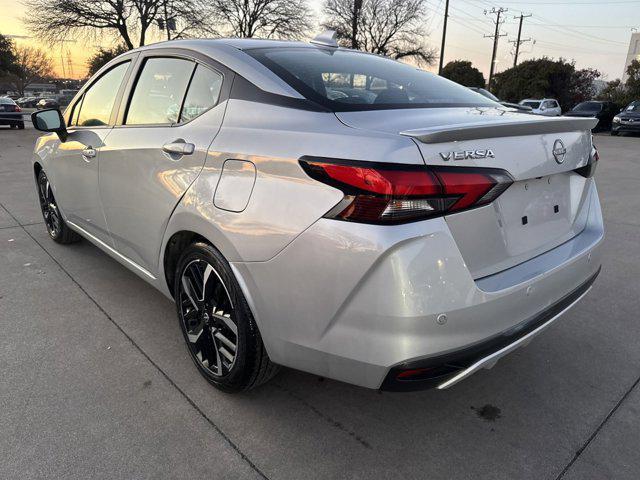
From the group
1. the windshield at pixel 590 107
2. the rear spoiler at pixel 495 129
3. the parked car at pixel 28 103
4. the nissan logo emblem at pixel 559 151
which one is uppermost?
the rear spoiler at pixel 495 129

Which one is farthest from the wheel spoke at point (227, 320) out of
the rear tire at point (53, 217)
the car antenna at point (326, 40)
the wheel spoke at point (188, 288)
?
the rear tire at point (53, 217)

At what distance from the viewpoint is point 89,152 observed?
314 centimetres

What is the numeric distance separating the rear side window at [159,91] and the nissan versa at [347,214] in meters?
0.02

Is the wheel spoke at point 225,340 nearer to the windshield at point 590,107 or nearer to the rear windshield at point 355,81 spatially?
the rear windshield at point 355,81

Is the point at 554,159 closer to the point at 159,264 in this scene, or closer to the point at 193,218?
the point at 193,218

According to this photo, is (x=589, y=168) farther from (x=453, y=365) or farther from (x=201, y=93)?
(x=201, y=93)

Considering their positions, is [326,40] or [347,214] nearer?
[347,214]

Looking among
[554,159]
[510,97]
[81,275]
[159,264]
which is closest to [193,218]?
[159,264]

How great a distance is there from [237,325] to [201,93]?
115cm

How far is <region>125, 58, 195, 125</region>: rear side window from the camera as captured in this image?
2.52 meters

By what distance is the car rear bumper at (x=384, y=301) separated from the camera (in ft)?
5.07

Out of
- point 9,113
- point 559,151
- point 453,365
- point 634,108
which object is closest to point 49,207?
point 453,365

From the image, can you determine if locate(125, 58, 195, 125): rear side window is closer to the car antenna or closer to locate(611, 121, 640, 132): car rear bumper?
the car antenna

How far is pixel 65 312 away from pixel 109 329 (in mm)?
437
